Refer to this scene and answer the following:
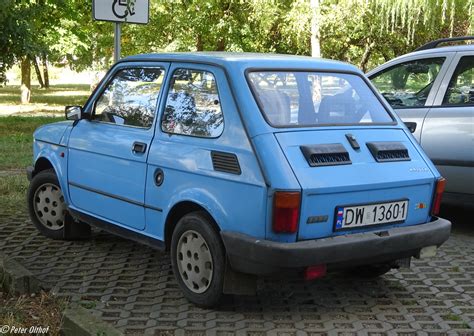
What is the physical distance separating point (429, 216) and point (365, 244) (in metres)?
0.78

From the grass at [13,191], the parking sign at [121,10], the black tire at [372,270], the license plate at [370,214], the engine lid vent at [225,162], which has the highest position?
the parking sign at [121,10]

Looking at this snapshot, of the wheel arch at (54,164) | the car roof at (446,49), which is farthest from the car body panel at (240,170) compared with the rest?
the car roof at (446,49)

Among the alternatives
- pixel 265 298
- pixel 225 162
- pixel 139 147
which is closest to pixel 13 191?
pixel 139 147

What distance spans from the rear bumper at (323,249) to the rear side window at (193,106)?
78cm

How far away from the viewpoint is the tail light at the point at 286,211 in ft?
12.7

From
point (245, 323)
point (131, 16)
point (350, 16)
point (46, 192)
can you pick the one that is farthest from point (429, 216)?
point (350, 16)

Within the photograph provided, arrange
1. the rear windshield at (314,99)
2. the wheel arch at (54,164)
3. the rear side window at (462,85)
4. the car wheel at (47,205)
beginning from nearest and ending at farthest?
1. the rear windshield at (314,99)
2. the wheel arch at (54,164)
3. the car wheel at (47,205)
4. the rear side window at (462,85)

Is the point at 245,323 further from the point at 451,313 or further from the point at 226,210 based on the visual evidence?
the point at 451,313

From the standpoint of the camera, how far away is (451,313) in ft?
14.8

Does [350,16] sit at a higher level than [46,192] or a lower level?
higher

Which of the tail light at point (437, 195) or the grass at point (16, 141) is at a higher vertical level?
the tail light at point (437, 195)

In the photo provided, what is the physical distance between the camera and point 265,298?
15.6 feet

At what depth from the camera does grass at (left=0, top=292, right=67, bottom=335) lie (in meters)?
4.20

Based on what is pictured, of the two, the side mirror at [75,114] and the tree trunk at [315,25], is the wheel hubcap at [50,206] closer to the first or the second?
the side mirror at [75,114]
